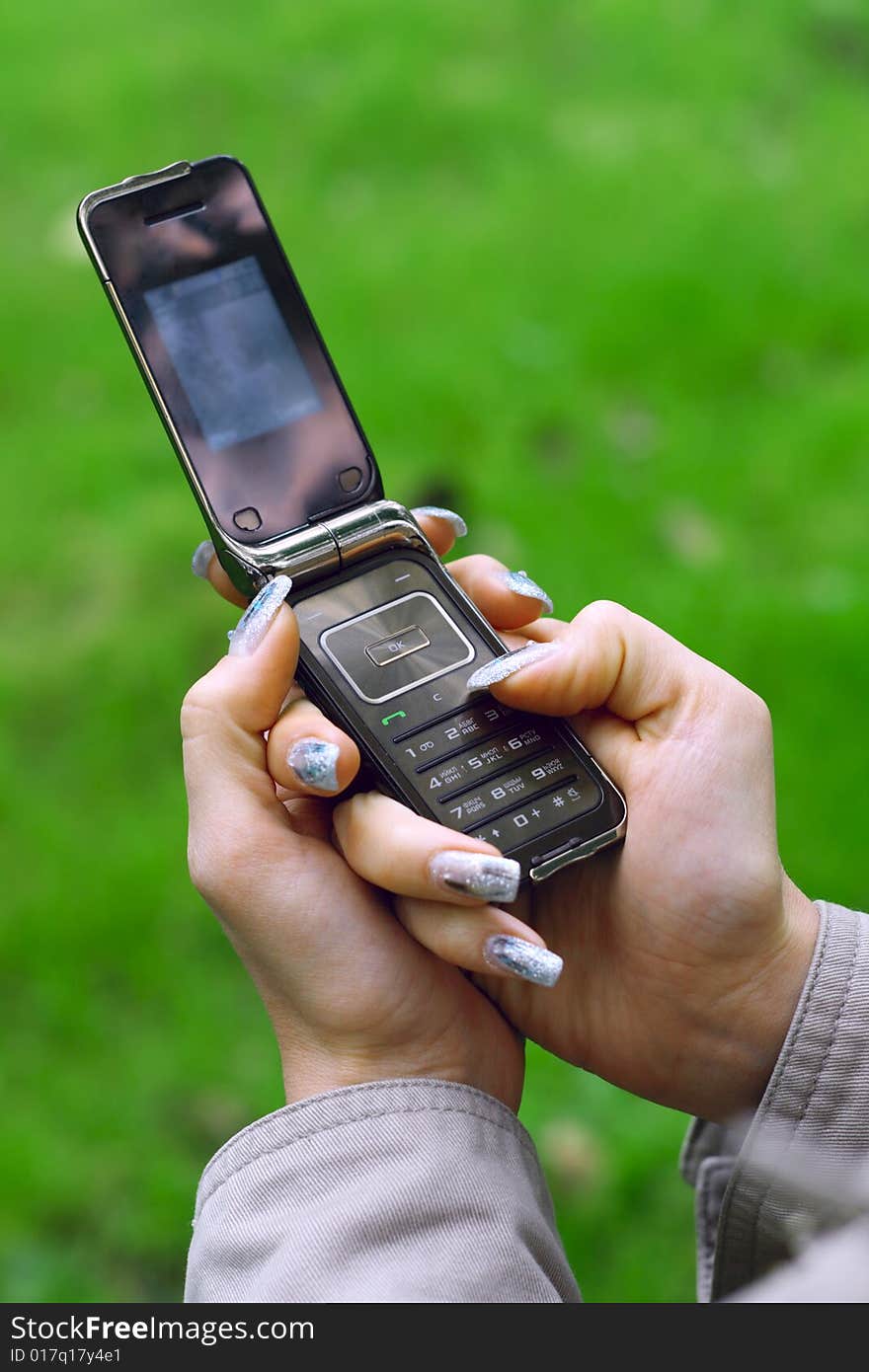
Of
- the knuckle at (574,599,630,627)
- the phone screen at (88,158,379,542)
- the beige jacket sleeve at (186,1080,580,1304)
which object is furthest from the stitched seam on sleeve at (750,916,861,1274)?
the phone screen at (88,158,379,542)

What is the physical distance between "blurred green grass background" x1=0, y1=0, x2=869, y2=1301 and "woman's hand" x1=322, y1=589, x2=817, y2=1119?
29.7 inches

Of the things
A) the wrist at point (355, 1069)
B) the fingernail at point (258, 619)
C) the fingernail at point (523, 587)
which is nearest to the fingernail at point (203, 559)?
the fingernail at point (258, 619)

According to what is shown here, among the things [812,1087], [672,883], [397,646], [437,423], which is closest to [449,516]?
[397,646]

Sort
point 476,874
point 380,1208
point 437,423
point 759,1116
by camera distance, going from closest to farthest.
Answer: point 380,1208 < point 476,874 < point 759,1116 < point 437,423

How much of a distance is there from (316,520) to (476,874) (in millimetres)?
553

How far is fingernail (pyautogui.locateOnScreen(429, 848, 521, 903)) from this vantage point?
4.19ft

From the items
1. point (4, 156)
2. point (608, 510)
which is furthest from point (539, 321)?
point (4, 156)

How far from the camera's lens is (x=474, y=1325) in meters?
1.06

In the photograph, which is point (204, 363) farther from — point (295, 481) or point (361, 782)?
point (361, 782)

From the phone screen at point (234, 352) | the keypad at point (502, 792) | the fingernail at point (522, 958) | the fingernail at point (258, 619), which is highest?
the phone screen at point (234, 352)

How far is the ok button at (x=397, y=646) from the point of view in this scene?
1.51 meters

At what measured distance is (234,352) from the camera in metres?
1.64

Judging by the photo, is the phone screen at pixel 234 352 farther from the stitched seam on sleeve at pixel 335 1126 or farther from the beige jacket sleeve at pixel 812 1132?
the beige jacket sleeve at pixel 812 1132

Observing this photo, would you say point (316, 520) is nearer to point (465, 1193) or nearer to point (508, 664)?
point (508, 664)
